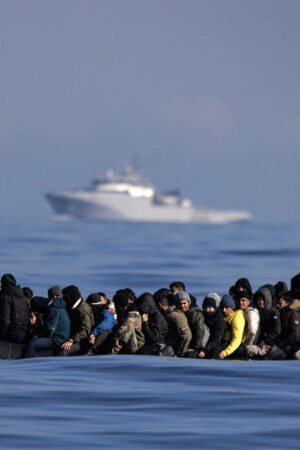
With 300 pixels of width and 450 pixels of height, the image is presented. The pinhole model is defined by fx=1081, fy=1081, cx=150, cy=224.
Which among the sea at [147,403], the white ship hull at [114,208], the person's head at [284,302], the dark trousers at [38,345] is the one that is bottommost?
the sea at [147,403]

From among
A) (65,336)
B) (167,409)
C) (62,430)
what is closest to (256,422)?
(167,409)

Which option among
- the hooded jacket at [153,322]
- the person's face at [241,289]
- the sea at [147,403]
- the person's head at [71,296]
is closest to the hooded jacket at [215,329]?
→ the sea at [147,403]

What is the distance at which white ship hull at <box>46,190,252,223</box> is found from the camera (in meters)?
164

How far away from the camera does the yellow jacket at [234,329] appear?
14930 mm

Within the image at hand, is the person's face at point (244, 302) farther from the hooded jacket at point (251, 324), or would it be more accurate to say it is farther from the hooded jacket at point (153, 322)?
the hooded jacket at point (153, 322)

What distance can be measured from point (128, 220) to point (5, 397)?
155 meters

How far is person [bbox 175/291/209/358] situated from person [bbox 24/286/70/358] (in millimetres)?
1655

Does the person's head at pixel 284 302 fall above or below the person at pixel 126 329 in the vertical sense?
above

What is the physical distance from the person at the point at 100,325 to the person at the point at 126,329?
127 mm

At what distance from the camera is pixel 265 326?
15.2 meters

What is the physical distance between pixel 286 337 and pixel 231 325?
922mm

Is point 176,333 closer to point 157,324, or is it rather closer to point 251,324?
point 157,324

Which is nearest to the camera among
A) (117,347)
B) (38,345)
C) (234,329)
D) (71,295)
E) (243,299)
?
(234,329)

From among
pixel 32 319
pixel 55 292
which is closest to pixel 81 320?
pixel 55 292
